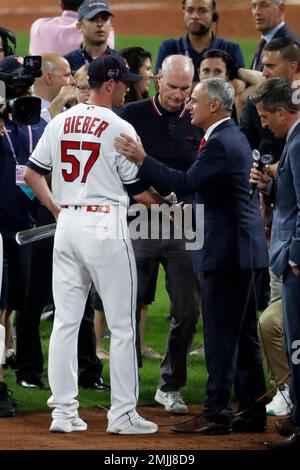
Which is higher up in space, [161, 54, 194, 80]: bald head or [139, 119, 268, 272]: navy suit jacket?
[161, 54, 194, 80]: bald head

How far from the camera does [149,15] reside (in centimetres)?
2578

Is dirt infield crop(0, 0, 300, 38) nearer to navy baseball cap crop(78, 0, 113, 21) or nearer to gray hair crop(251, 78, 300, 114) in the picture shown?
navy baseball cap crop(78, 0, 113, 21)

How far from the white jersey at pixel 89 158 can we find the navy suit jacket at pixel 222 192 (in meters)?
0.16

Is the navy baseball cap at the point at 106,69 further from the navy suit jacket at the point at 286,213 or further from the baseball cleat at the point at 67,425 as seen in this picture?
the baseball cleat at the point at 67,425

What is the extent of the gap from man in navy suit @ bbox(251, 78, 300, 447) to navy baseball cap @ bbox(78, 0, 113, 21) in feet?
11.1

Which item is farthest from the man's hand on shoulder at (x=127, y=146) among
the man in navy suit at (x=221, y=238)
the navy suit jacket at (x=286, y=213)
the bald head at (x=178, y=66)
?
the bald head at (x=178, y=66)

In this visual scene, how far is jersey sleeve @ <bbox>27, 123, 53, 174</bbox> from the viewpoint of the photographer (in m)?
6.81

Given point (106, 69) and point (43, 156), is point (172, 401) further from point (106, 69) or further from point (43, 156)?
point (106, 69)

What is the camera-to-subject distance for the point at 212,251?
6.86 meters

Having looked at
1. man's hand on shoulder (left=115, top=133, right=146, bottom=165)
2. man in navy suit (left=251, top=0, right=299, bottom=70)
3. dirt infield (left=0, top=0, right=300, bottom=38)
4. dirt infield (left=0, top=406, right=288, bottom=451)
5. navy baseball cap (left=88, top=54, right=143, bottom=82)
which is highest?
dirt infield (left=0, top=0, right=300, bottom=38)

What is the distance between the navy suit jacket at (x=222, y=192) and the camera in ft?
22.3

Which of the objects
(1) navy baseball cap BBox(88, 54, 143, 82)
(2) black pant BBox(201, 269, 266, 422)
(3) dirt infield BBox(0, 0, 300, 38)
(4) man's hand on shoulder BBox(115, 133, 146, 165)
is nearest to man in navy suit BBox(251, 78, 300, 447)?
(2) black pant BBox(201, 269, 266, 422)

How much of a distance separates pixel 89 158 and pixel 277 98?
1.04 meters

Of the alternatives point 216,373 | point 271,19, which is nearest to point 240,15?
point 271,19
